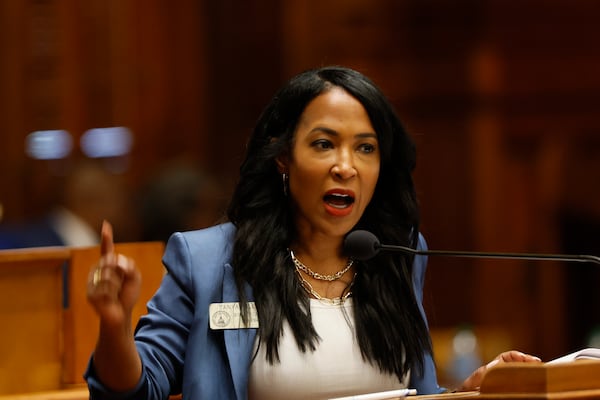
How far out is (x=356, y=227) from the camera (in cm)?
243

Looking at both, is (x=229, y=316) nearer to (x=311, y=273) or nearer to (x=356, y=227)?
(x=311, y=273)

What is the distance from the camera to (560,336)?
17.4 feet

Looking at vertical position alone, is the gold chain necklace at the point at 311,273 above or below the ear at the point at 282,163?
below

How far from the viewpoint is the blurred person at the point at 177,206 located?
4.09m

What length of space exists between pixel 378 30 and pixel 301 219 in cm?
298

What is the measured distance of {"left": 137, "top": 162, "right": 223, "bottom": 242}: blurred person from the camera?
13.4ft

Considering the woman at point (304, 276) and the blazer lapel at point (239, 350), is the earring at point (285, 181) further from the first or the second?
the blazer lapel at point (239, 350)

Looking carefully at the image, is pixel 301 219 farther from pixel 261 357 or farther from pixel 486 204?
pixel 486 204

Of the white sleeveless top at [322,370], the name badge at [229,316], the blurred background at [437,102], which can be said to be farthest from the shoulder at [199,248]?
the blurred background at [437,102]

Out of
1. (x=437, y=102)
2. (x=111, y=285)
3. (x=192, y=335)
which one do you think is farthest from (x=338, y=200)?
(x=437, y=102)

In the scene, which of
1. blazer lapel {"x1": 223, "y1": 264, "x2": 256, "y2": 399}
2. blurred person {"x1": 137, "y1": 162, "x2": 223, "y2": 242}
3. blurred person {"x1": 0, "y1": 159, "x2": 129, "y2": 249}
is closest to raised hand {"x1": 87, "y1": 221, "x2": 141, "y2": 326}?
blazer lapel {"x1": 223, "y1": 264, "x2": 256, "y2": 399}

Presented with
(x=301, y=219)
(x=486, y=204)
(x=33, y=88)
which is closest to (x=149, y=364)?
(x=301, y=219)

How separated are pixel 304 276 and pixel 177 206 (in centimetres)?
188

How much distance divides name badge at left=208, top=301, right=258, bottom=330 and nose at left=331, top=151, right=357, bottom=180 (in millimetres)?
324
